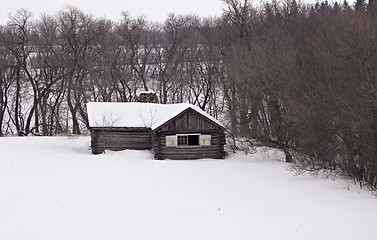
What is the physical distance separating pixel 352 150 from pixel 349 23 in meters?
6.59

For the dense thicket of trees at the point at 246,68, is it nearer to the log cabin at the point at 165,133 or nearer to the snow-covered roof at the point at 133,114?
the log cabin at the point at 165,133

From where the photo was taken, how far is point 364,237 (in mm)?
11453

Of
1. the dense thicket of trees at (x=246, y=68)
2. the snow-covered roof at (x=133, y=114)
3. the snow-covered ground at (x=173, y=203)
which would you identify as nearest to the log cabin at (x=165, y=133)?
the snow-covered roof at (x=133, y=114)

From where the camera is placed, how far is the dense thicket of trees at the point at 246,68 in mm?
18623

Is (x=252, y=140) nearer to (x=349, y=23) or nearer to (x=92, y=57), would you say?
(x=349, y=23)

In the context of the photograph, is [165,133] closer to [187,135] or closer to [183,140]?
[183,140]

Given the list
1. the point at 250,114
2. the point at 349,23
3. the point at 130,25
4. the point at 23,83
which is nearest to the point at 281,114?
the point at 250,114

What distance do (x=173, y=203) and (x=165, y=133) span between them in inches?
560

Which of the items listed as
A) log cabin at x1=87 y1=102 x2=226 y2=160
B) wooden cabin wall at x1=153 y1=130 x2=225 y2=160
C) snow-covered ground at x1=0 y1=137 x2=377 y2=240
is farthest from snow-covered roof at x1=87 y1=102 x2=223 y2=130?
snow-covered ground at x1=0 y1=137 x2=377 y2=240

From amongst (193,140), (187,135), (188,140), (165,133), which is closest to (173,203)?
(165,133)

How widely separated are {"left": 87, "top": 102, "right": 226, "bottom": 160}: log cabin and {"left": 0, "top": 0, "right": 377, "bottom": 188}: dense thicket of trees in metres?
2.11

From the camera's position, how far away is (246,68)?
93.4 feet

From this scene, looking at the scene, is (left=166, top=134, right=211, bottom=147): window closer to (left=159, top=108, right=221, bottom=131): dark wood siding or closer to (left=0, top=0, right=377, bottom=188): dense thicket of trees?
(left=159, top=108, right=221, bottom=131): dark wood siding

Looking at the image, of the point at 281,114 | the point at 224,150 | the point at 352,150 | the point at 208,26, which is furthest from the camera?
the point at 208,26
